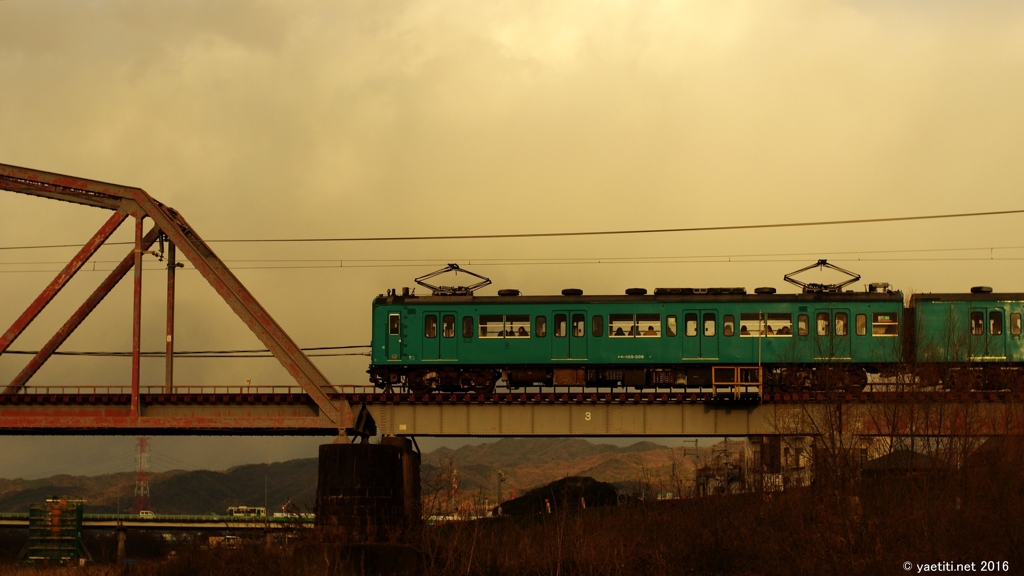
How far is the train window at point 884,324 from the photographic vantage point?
4228cm

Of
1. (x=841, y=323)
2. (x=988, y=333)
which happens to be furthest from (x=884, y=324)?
(x=988, y=333)

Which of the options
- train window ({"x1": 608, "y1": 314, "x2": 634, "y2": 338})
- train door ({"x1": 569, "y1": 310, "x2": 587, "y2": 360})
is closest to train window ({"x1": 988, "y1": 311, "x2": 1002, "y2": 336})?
train window ({"x1": 608, "y1": 314, "x2": 634, "y2": 338})

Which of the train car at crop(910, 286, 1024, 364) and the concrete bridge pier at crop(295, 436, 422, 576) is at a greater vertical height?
the train car at crop(910, 286, 1024, 364)

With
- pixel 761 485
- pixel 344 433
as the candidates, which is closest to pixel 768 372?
pixel 761 485

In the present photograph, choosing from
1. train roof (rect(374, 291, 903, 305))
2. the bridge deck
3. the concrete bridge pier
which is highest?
train roof (rect(374, 291, 903, 305))

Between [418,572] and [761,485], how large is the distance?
12576mm

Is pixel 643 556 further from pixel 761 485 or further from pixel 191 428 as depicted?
pixel 191 428

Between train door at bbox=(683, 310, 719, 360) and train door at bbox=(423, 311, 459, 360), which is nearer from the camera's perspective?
train door at bbox=(683, 310, 719, 360)

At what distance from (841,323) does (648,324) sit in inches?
300

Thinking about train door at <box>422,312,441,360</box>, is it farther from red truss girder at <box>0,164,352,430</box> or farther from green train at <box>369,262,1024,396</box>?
red truss girder at <box>0,164,352,430</box>

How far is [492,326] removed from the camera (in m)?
42.8

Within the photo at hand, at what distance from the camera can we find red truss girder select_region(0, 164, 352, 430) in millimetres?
41062

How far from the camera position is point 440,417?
4084 cm

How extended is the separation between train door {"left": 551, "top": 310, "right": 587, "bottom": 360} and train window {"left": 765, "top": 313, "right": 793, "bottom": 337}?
7.26 m
